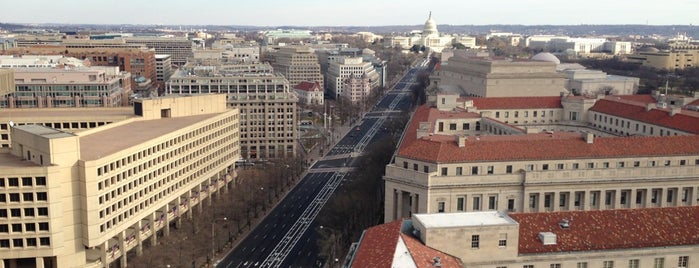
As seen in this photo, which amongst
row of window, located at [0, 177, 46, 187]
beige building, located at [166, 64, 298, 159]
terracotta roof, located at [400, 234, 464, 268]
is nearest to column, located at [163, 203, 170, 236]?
row of window, located at [0, 177, 46, 187]

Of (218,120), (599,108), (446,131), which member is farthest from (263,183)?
(599,108)

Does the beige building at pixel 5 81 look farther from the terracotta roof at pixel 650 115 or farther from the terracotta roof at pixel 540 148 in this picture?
the terracotta roof at pixel 650 115

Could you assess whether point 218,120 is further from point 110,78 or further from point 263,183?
point 110,78

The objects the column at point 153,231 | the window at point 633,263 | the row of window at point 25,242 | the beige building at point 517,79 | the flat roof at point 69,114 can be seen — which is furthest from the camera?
the beige building at point 517,79

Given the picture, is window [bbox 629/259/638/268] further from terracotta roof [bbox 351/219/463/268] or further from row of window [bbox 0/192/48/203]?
row of window [bbox 0/192/48/203]

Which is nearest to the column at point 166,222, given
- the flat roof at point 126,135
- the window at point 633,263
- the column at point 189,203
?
the column at point 189,203

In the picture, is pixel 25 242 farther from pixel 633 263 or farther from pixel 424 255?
pixel 633 263

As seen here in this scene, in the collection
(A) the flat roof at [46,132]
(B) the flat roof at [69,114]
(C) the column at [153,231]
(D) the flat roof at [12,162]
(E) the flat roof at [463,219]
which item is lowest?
(C) the column at [153,231]
